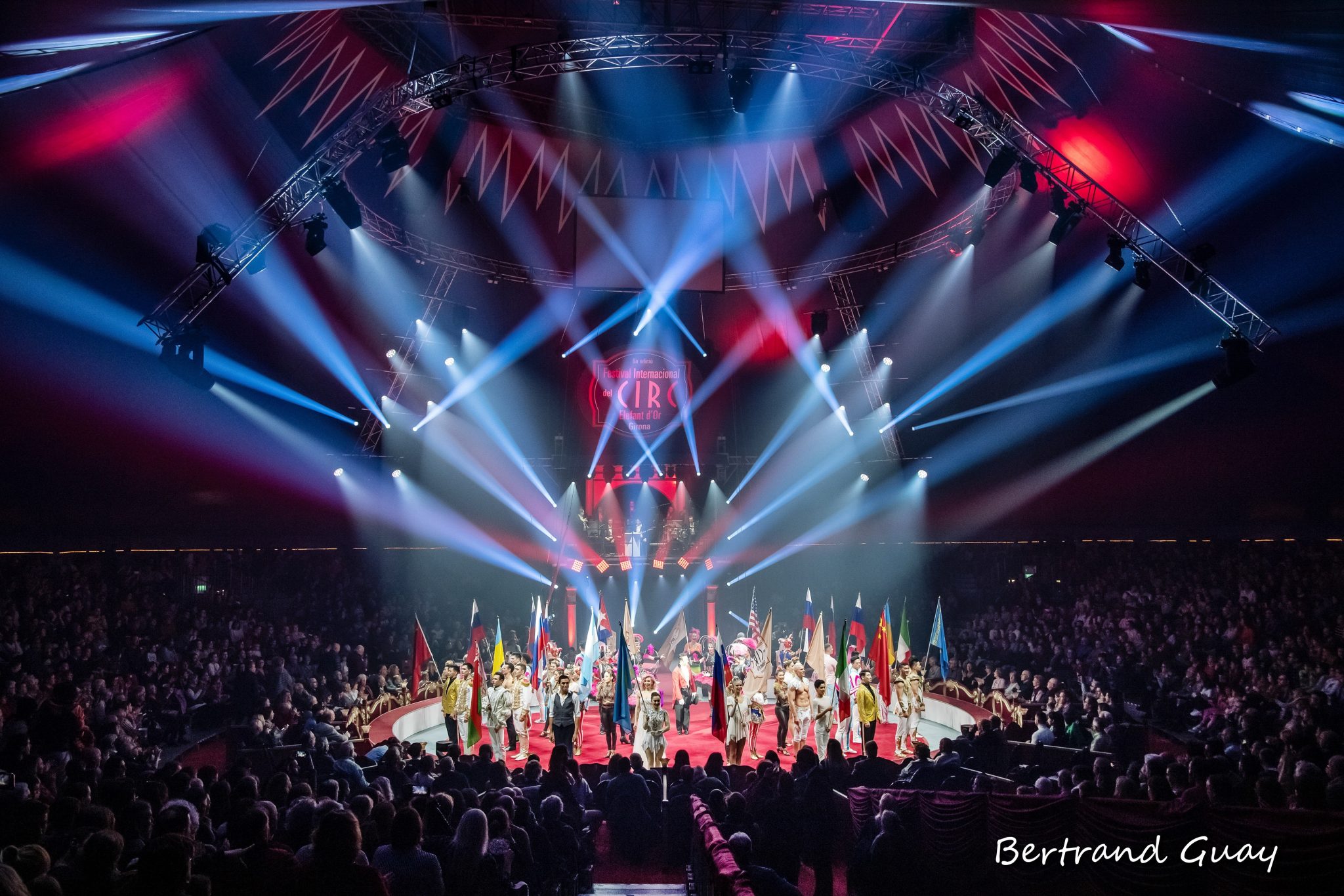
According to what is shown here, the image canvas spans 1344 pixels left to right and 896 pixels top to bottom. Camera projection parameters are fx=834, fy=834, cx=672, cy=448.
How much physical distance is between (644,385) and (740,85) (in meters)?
14.9

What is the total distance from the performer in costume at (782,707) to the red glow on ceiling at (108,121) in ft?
44.9

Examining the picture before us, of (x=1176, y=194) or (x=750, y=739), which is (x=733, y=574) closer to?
(x=750, y=739)

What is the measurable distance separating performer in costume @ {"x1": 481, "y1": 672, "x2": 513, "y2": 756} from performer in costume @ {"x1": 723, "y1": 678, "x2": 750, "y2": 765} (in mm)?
4043

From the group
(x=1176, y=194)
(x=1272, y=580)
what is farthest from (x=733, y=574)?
(x=1176, y=194)

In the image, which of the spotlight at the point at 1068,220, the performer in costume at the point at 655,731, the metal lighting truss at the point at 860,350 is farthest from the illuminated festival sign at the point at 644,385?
the performer in costume at the point at 655,731

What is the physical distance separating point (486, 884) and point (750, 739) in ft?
39.5

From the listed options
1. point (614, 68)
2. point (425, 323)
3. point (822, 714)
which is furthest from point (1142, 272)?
point (425, 323)

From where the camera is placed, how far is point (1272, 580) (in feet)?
57.8

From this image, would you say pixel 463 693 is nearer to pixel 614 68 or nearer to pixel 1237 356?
pixel 614 68

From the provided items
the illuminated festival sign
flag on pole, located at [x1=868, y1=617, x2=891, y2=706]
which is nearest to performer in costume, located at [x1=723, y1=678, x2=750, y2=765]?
flag on pole, located at [x1=868, y1=617, x2=891, y2=706]

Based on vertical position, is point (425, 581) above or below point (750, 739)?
above

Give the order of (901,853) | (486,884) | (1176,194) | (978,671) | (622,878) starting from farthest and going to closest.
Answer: (978,671) → (1176,194) → (622,878) → (901,853) → (486,884)

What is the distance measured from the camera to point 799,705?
15.5 m

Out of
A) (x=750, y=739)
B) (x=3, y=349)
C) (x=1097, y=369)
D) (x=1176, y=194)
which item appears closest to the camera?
(x=3, y=349)
